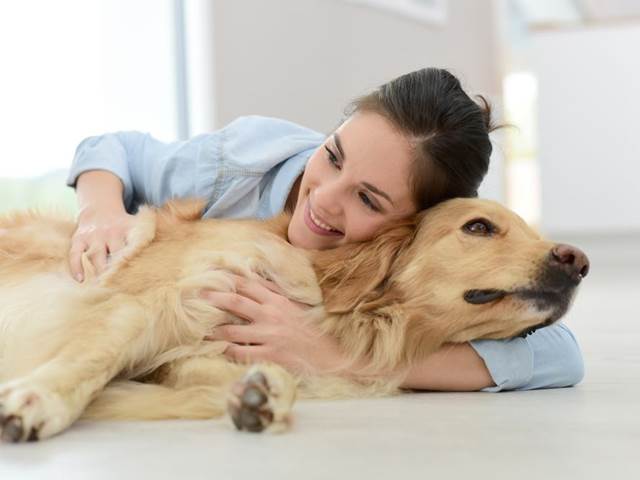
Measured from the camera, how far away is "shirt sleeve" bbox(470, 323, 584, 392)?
1899mm

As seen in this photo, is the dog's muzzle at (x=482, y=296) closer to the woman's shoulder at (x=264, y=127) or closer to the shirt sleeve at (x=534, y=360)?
the shirt sleeve at (x=534, y=360)

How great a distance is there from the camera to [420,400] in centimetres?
183

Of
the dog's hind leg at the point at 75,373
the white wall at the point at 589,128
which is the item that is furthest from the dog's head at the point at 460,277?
the white wall at the point at 589,128

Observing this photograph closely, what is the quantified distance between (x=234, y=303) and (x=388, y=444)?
0.53m

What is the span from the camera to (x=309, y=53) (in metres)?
5.38

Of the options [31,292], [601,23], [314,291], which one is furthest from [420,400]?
[601,23]

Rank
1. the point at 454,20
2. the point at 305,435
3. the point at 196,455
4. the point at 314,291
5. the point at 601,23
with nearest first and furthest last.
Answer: the point at 196,455 → the point at 305,435 → the point at 314,291 → the point at 454,20 → the point at 601,23

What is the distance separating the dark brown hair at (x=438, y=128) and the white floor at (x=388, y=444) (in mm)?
443

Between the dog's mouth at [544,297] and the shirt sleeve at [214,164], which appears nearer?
the dog's mouth at [544,297]

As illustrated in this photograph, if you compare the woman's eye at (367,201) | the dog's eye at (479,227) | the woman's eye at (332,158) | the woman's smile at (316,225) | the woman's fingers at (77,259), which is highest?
the woman's eye at (332,158)

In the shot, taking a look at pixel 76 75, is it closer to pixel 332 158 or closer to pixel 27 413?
pixel 332 158

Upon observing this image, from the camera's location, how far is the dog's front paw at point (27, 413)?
4.53 ft

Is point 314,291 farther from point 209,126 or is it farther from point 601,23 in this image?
point 601,23

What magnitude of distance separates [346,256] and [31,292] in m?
0.65
